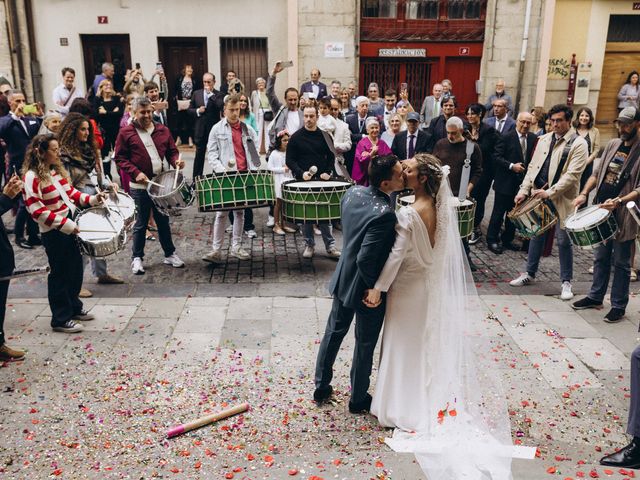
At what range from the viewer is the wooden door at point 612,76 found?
54.6 feet

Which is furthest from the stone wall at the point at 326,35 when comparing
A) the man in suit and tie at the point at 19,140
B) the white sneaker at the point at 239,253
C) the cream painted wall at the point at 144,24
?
the white sneaker at the point at 239,253

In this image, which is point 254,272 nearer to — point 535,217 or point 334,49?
point 535,217

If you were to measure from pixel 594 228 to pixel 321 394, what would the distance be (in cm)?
333

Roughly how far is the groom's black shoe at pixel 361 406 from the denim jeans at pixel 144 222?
400cm

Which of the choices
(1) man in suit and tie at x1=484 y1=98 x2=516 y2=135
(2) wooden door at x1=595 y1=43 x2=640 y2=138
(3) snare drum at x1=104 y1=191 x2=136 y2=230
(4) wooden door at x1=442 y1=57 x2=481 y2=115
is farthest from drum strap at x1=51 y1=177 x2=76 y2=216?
(2) wooden door at x1=595 y1=43 x2=640 y2=138

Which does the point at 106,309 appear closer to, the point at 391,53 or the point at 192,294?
the point at 192,294

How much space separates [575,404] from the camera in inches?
192

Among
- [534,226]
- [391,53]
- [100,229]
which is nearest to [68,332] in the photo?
[100,229]

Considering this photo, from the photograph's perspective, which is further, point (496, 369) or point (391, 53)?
point (391, 53)

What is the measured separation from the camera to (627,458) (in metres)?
4.11

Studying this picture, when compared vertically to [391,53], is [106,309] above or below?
below

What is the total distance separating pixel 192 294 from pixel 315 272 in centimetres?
165

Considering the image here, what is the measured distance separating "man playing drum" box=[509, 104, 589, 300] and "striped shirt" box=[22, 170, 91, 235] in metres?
5.15

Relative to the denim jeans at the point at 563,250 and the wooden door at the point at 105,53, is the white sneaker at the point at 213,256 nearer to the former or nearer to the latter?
the denim jeans at the point at 563,250
